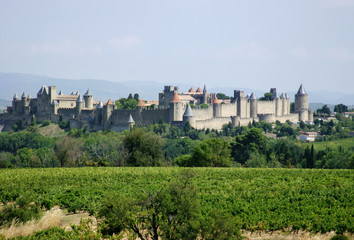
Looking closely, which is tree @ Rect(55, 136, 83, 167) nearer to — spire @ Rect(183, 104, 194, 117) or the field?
the field

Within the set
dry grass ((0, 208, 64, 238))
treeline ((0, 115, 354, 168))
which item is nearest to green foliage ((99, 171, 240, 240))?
dry grass ((0, 208, 64, 238))

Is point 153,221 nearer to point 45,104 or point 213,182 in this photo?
point 213,182

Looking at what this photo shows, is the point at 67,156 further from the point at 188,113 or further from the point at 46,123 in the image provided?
the point at 46,123

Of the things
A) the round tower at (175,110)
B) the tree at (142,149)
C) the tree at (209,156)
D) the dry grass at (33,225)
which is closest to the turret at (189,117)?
the round tower at (175,110)

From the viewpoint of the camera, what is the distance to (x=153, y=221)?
621 inches

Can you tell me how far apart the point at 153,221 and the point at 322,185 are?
36.3ft

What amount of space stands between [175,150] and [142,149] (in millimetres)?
18194

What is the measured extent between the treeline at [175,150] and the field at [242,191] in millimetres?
8514

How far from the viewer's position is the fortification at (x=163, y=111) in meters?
69.2

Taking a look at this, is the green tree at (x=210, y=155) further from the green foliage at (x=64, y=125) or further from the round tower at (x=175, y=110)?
the green foliage at (x=64, y=125)

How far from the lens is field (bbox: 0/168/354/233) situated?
60.6ft

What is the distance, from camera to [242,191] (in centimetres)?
2341

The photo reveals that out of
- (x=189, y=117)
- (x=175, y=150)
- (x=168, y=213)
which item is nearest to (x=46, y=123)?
(x=189, y=117)

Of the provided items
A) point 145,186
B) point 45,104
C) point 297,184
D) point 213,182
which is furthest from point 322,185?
point 45,104
